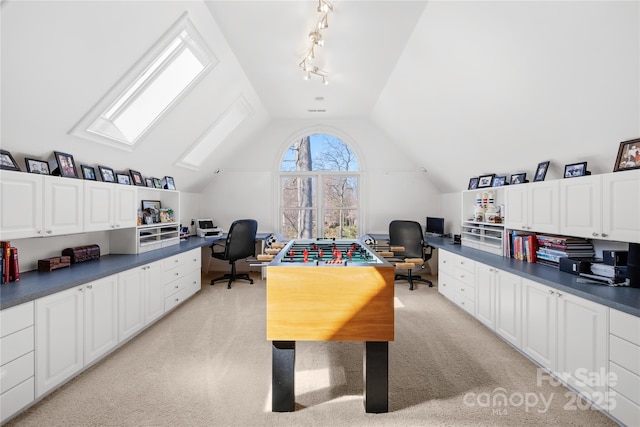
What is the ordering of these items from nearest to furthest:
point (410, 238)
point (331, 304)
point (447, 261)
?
point (331, 304) < point (447, 261) < point (410, 238)

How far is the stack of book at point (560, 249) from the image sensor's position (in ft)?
8.24

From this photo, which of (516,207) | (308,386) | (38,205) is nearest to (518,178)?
(516,207)

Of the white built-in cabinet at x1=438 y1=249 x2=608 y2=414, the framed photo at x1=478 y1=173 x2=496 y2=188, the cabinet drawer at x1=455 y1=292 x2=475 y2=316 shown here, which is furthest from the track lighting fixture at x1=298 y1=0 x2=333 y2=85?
the cabinet drawer at x1=455 y1=292 x2=475 y2=316

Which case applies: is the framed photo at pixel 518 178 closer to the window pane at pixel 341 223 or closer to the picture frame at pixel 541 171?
the picture frame at pixel 541 171

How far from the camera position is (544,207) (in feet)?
8.71

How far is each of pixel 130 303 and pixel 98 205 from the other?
950mm

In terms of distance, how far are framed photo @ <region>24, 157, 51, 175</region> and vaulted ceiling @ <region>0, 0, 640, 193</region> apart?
0.28 feet

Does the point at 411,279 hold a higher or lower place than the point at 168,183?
lower

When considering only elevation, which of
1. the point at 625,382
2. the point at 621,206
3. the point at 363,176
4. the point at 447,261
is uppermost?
the point at 363,176

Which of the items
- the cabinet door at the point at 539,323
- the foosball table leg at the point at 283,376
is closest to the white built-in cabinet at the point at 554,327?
the cabinet door at the point at 539,323

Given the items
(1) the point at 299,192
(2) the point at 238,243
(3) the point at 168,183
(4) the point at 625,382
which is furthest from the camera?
(1) the point at 299,192

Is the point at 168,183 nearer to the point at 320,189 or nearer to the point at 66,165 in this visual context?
the point at 66,165

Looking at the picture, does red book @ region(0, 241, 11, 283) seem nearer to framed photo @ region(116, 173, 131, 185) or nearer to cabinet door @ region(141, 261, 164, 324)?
cabinet door @ region(141, 261, 164, 324)

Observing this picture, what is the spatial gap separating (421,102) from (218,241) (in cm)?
370
